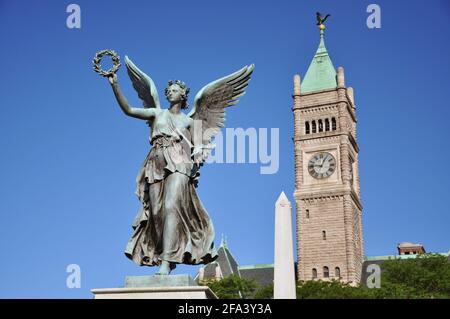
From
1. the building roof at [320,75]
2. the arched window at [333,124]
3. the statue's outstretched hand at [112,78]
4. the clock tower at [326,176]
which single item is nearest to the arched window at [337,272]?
the clock tower at [326,176]

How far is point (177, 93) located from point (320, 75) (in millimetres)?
86964

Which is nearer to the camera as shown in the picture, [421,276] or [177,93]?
[177,93]

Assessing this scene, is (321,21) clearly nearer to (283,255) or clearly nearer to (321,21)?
(321,21)

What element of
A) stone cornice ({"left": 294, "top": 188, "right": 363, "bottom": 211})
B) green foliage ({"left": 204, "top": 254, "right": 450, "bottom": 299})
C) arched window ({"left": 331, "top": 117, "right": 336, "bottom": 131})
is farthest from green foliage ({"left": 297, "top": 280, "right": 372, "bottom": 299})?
arched window ({"left": 331, "top": 117, "right": 336, "bottom": 131})

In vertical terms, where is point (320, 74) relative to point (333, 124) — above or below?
above

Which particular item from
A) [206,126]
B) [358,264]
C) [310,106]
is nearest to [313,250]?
[358,264]

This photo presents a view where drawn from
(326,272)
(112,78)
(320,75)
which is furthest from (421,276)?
(112,78)

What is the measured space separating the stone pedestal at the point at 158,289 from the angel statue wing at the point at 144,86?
7.69 ft

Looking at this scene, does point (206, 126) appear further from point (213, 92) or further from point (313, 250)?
point (313, 250)

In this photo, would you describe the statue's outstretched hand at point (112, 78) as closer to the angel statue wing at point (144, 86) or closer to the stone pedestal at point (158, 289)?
the angel statue wing at point (144, 86)

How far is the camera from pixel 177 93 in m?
10.4

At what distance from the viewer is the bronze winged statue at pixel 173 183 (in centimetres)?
985

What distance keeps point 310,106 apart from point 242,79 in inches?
3328

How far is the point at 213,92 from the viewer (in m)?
10.6
